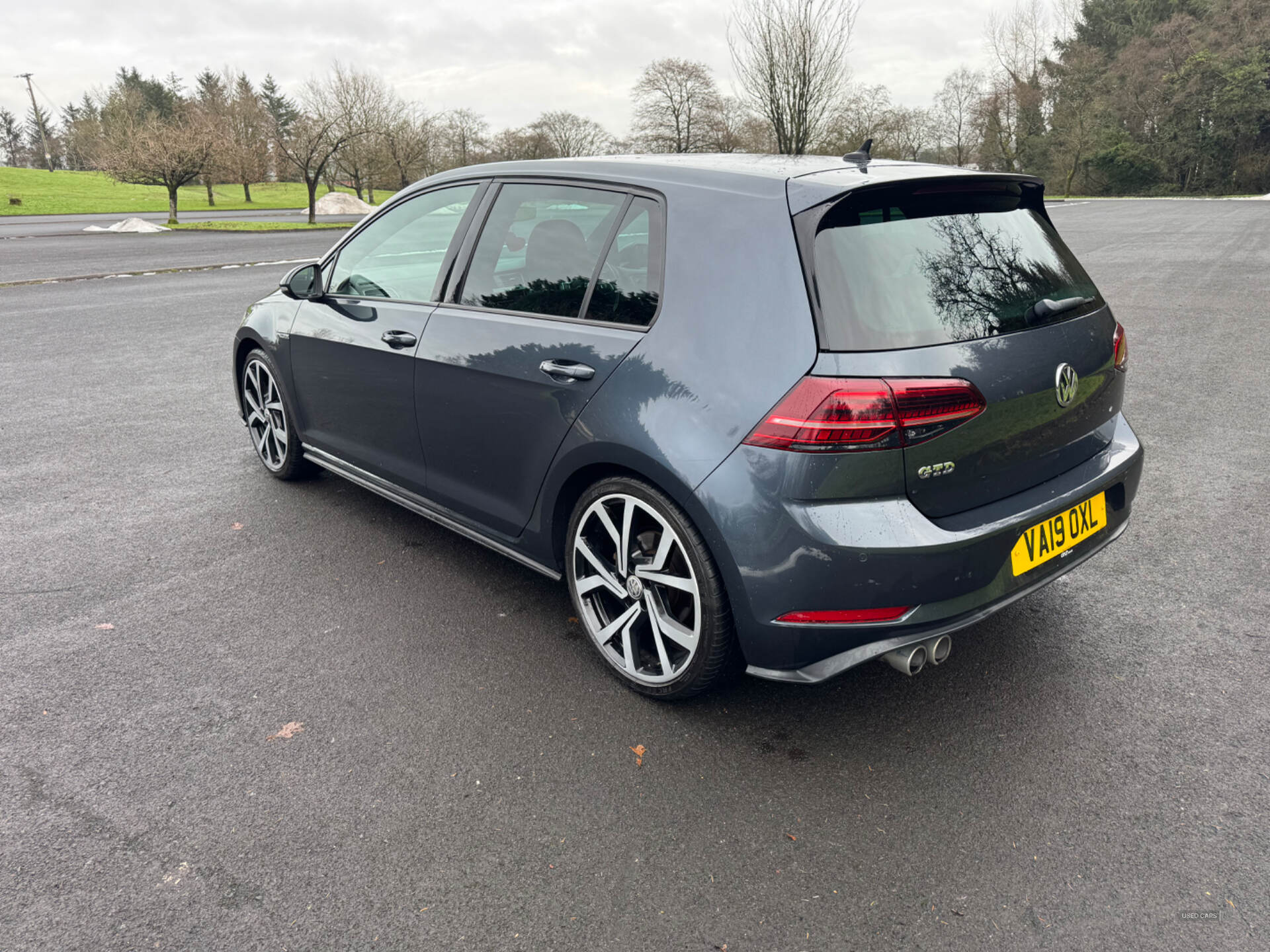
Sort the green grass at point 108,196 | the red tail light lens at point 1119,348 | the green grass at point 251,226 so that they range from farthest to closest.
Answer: the green grass at point 108,196 → the green grass at point 251,226 → the red tail light lens at point 1119,348

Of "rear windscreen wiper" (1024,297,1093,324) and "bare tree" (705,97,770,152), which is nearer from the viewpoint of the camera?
"rear windscreen wiper" (1024,297,1093,324)

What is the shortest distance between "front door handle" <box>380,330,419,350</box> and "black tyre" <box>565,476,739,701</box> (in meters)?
1.12

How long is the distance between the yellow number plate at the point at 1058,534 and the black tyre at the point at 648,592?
88cm

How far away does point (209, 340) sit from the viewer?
31.8 feet

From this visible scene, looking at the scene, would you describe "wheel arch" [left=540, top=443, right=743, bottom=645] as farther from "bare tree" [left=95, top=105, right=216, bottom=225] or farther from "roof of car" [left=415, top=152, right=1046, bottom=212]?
"bare tree" [left=95, top=105, right=216, bottom=225]

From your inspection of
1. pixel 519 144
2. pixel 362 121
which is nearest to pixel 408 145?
pixel 362 121

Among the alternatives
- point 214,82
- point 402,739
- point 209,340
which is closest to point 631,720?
point 402,739

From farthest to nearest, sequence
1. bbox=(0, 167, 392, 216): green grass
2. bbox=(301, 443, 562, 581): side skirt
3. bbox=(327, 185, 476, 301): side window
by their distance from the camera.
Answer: bbox=(0, 167, 392, 216): green grass < bbox=(327, 185, 476, 301): side window < bbox=(301, 443, 562, 581): side skirt

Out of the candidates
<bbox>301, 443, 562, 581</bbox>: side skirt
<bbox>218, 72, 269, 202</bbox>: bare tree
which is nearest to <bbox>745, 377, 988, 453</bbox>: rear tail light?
<bbox>301, 443, 562, 581</bbox>: side skirt

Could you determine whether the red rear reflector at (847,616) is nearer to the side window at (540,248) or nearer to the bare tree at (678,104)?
the side window at (540,248)

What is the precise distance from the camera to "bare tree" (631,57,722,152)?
188ft

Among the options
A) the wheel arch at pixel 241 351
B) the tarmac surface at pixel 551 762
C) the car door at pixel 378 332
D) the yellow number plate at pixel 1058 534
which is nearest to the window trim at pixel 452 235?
the car door at pixel 378 332

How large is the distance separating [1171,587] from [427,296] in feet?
10.7

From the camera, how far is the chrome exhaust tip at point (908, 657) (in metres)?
2.52
